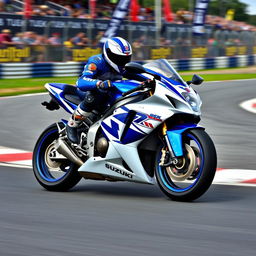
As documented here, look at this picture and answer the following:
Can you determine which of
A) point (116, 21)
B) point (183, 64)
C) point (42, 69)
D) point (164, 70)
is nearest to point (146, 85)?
point (164, 70)

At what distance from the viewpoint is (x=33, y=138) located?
10.6m

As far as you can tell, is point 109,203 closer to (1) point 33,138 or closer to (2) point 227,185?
(2) point 227,185

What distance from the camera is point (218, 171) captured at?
25.5ft

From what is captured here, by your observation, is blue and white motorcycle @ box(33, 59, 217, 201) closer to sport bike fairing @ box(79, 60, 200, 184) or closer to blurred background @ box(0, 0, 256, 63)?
sport bike fairing @ box(79, 60, 200, 184)

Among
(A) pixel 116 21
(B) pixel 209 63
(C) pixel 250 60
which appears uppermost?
(A) pixel 116 21

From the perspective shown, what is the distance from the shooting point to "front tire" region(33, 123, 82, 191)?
653 centimetres

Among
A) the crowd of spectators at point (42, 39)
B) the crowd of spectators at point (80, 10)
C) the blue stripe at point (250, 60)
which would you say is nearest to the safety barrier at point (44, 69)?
the crowd of spectators at point (42, 39)

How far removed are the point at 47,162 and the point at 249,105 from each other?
9.59 m

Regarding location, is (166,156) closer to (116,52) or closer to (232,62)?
(116,52)

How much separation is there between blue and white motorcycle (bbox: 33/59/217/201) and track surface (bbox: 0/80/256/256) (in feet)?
0.70

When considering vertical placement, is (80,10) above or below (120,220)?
below

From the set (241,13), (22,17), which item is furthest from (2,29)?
(241,13)

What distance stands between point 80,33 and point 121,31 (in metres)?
2.70

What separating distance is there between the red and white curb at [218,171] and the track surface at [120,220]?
30 cm
